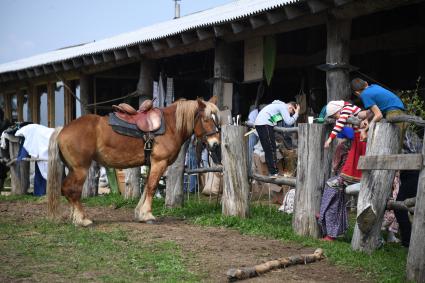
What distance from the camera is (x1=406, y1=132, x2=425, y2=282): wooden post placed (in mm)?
4711

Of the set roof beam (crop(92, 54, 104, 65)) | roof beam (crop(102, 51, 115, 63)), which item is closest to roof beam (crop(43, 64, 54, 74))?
roof beam (crop(92, 54, 104, 65))

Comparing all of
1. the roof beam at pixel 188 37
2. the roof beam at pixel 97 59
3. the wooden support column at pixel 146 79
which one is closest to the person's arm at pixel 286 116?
the roof beam at pixel 188 37

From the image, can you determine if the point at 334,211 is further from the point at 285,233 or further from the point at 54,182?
the point at 54,182

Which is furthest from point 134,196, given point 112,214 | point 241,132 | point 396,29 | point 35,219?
point 396,29

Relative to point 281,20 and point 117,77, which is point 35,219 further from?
point 117,77

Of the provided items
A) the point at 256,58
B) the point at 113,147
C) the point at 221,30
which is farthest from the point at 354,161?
the point at 256,58

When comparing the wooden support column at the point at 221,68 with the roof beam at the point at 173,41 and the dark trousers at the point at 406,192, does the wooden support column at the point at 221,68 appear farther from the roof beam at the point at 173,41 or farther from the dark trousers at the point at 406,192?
the dark trousers at the point at 406,192

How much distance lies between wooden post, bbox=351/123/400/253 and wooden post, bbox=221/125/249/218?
8.61 ft

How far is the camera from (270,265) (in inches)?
211

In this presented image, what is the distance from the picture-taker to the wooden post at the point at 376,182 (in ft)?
18.5

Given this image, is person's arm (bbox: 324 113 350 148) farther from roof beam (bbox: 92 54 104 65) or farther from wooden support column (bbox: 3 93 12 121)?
wooden support column (bbox: 3 93 12 121)

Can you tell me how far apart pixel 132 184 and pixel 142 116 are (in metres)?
2.95

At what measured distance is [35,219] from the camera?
9.12 m

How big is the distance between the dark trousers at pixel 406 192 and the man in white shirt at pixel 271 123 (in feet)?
11.4
